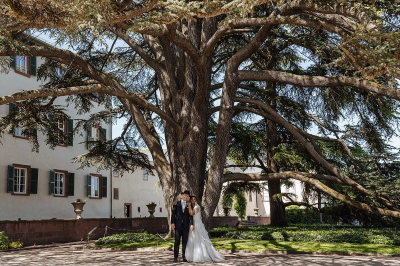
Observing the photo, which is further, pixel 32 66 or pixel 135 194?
pixel 135 194

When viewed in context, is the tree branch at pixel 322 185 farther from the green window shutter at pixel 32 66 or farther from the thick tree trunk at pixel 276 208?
the green window shutter at pixel 32 66

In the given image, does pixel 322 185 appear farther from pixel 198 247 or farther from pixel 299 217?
pixel 299 217

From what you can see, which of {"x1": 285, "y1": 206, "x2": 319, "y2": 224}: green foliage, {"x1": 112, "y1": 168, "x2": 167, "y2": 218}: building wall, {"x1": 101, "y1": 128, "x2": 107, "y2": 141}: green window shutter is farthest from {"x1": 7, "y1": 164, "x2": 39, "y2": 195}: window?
{"x1": 285, "y1": 206, "x2": 319, "y2": 224}: green foliage

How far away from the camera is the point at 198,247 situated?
9.47 metres

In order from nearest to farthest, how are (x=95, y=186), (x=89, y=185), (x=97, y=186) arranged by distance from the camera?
(x=89, y=185) < (x=95, y=186) < (x=97, y=186)

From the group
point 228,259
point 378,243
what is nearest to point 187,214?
point 228,259

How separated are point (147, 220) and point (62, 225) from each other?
544 centimetres

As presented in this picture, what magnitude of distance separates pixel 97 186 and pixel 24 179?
6033 mm

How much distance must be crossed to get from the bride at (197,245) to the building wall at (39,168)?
13435mm

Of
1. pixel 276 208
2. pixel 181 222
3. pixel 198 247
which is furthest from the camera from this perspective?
pixel 276 208

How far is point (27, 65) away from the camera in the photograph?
73.5 feet

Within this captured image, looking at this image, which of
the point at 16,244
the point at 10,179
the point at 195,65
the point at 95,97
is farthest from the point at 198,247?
the point at 10,179

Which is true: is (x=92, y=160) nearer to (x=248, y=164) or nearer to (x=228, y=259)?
(x=248, y=164)

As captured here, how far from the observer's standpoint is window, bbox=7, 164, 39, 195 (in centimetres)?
2119
